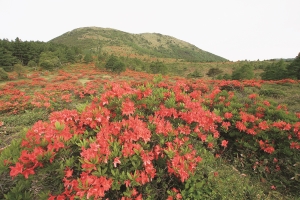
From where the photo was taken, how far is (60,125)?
9.04ft

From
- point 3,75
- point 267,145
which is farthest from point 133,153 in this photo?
point 3,75

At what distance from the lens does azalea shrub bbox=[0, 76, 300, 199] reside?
90.8 inches

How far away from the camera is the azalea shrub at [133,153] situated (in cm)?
231

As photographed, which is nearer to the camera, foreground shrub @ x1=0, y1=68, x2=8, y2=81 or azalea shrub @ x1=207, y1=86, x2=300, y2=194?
azalea shrub @ x1=207, y1=86, x2=300, y2=194

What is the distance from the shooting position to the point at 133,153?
2.52 meters

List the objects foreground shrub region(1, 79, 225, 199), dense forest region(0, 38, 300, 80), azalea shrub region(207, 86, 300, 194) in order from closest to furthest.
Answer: foreground shrub region(1, 79, 225, 199) → azalea shrub region(207, 86, 300, 194) → dense forest region(0, 38, 300, 80)

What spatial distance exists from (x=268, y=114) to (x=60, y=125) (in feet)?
20.3

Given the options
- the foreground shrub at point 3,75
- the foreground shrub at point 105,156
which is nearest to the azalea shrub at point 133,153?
the foreground shrub at point 105,156

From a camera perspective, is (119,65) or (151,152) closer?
(151,152)

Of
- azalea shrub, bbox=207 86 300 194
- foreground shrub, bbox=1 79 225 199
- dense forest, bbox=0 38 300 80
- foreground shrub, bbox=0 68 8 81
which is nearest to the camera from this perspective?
foreground shrub, bbox=1 79 225 199

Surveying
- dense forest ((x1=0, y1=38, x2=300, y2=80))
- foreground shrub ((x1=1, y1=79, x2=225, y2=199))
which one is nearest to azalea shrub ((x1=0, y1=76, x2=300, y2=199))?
foreground shrub ((x1=1, y1=79, x2=225, y2=199))

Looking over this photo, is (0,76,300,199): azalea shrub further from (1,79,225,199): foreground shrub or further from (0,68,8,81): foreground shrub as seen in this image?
(0,68,8,81): foreground shrub

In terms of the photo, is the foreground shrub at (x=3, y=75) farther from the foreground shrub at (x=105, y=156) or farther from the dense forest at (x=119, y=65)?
the foreground shrub at (x=105, y=156)

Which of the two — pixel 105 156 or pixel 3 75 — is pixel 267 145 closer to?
pixel 105 156
